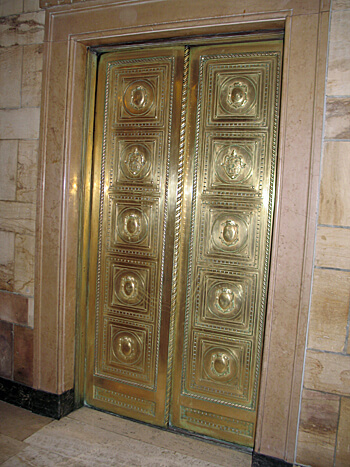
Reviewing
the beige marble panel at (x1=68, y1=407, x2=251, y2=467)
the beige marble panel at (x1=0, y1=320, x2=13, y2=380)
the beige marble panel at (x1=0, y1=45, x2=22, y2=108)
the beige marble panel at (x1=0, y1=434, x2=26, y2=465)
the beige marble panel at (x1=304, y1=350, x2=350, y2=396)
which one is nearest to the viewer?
the beige marble panel at (x1=304, y1=350, x2=350, y2=396)

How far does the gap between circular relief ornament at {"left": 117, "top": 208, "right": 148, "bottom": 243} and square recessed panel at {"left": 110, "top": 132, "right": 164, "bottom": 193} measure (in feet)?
0.57

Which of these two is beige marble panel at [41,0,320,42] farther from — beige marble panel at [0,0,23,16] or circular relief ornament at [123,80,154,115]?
circular relief ornament at [123,80,154,115]

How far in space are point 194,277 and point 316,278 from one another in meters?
0.80

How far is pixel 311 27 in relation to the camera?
2012mm

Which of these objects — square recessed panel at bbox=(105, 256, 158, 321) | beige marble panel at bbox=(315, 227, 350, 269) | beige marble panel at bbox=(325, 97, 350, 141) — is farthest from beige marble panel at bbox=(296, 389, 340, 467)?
beige marble panel at bbox=(325, 97, 350, 141)

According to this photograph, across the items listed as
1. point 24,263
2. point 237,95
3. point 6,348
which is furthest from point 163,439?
point 237,95

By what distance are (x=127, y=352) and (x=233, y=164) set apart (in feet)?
5.11

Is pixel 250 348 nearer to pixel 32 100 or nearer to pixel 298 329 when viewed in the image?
pixel 298 329

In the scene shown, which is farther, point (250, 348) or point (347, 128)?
point (250, 348)

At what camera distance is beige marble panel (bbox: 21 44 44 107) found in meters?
2.64

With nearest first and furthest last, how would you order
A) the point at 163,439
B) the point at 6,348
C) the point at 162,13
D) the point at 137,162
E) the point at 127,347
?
the point at 162,13 < the point at 163,439 < the point at 137,162 < the point at 127,347 < the point at 6,348

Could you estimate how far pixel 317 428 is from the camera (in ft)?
6.97

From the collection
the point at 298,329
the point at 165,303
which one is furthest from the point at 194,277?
the point at 298,329

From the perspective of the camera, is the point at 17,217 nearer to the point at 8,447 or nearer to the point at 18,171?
the point at 18,171
